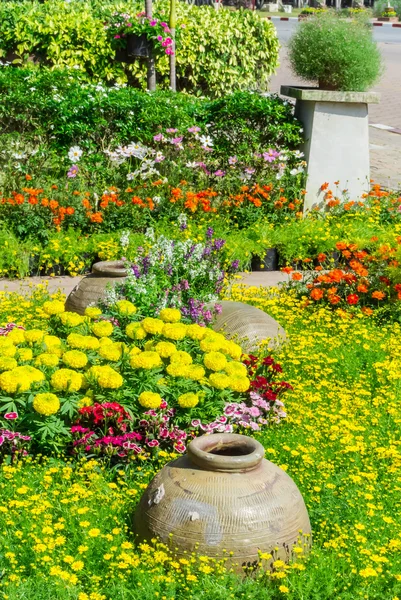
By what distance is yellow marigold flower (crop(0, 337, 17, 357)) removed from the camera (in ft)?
14.4

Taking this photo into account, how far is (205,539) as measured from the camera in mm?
3281

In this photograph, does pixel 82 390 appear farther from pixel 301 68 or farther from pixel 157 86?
pixel 157 86

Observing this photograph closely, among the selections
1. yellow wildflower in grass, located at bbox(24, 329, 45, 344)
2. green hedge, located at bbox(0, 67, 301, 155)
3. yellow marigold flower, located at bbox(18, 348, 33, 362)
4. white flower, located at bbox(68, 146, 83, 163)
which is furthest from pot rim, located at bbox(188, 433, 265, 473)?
green hedge, located at bbox(0, 67, 301, 155)

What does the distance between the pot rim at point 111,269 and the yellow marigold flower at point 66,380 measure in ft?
5.29

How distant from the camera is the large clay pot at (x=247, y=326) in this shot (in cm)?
531

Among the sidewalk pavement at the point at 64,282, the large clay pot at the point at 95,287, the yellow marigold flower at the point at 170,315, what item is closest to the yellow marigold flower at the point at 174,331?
the yellow marigold flower at the point at 170,315

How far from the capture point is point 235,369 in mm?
4418

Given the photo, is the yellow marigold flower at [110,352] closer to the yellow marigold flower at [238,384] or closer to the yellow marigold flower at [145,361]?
the yellow marigold flower at [145,361]

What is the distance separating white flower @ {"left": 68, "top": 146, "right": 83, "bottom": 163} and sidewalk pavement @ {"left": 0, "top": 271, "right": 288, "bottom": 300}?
5.04 ft

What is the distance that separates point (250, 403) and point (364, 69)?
533 centimetres

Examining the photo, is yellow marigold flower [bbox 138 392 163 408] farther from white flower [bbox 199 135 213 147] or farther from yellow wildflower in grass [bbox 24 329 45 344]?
white flower [bbox 199 135 213 147]

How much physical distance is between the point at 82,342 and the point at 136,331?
11.9 inches

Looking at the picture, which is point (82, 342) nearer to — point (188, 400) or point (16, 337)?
point (16, 337)

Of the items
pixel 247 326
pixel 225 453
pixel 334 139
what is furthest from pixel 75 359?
pixel 334 139
